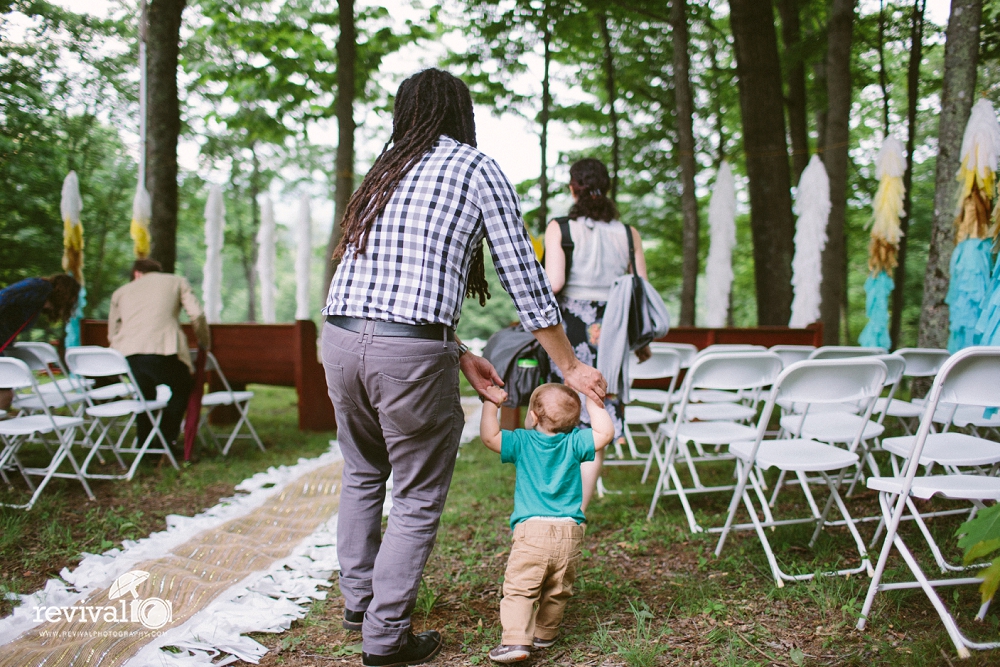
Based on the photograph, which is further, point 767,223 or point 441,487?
point 767,223

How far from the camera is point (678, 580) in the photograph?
273 cm

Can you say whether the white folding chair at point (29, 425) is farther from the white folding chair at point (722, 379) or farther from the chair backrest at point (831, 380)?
the chair backrest at point (831, 380)

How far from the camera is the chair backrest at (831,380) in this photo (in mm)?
2543

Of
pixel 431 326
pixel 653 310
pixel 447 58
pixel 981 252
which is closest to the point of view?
pixel 431 326

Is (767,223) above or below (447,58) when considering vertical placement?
below

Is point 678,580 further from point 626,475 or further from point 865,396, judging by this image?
point 626,475

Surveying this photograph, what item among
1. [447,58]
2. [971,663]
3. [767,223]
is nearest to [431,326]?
[971,663]

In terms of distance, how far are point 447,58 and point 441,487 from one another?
37.2 feet

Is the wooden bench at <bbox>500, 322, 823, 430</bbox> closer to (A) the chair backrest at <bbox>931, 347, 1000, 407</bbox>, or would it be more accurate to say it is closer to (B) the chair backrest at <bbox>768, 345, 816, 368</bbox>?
(B) the chair backrest at <bbox>768, 345, 816, 368</bbox>

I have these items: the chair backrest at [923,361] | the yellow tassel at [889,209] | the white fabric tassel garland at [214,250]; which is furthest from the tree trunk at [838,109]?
the white fabric tassel garland at [214,250]

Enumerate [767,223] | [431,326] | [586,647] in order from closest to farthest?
[431,326] < [586,647] < [767,223]

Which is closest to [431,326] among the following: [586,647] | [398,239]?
[398,239]

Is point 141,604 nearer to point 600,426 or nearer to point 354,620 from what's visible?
point 354,620

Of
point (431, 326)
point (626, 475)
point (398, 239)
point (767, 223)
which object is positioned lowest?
point (626, 475)
